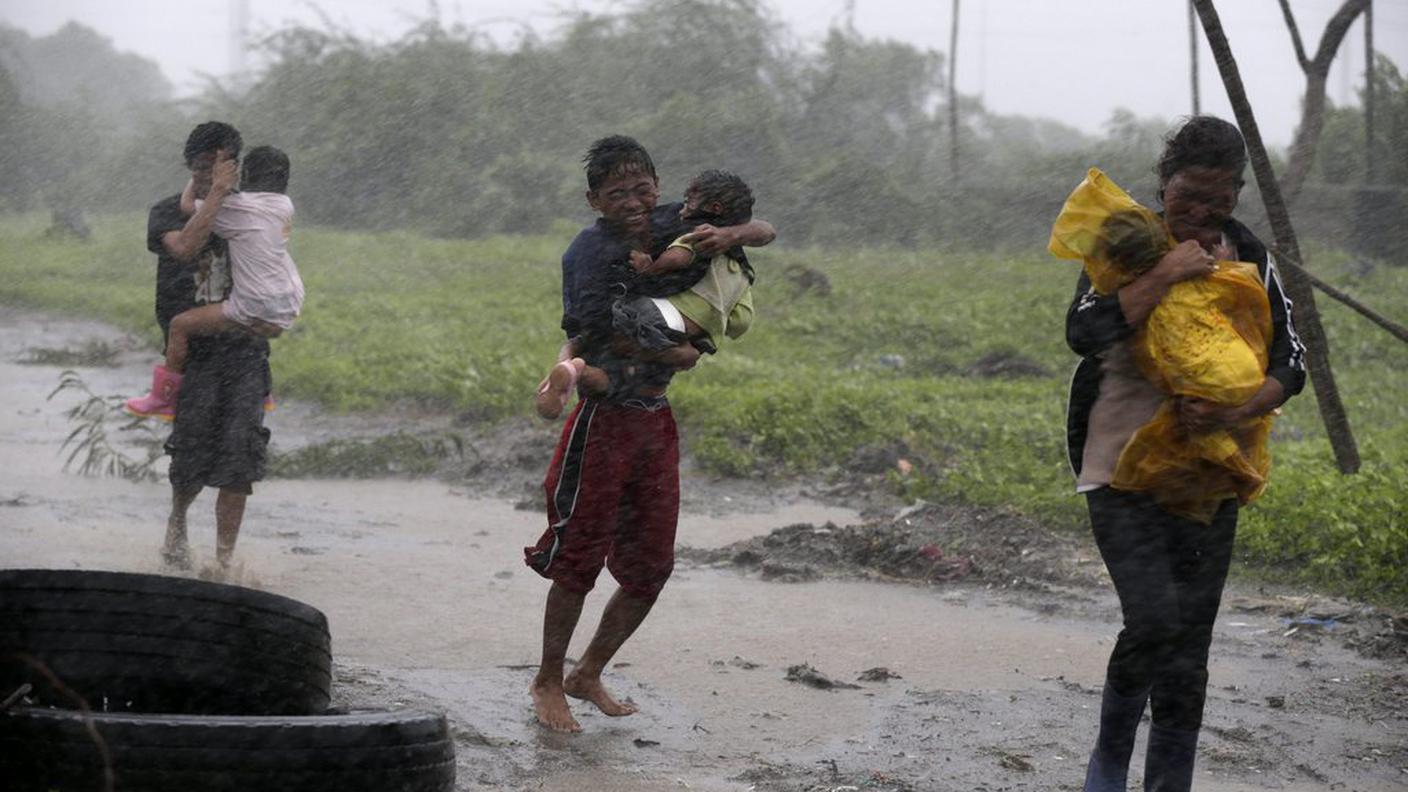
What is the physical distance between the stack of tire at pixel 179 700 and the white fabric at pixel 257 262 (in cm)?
305

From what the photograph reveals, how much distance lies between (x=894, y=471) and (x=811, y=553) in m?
1.98

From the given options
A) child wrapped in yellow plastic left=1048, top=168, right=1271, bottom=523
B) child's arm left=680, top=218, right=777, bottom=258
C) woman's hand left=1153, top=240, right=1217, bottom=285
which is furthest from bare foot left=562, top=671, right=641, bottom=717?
woman's hand left=1153, top=240, right=1217, bottom=285

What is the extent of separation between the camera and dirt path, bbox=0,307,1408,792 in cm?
450

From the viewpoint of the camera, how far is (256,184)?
263 inches

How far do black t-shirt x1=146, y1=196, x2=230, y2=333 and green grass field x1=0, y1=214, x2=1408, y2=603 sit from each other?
413 cm

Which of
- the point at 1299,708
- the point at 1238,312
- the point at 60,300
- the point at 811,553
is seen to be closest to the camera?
the point at 1238,312

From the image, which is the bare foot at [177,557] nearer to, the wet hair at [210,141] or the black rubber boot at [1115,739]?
the wet hair at [210,141]

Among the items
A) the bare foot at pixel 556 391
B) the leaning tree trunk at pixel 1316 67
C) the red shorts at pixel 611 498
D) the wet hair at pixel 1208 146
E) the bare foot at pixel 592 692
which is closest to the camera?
the wet hair at pixel 1208 146

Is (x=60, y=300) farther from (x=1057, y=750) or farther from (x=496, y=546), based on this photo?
(x=1057, y=750)

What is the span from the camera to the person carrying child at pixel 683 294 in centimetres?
445

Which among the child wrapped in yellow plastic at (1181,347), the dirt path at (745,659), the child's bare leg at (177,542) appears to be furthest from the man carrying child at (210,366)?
the child wrapped in yellow plastic at (1181,347)

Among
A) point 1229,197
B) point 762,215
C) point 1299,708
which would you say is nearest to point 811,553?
point 1299,708

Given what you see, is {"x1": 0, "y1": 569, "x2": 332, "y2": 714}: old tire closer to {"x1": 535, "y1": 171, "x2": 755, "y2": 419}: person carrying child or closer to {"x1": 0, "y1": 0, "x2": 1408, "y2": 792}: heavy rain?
{"x1": 0, "y1": 0, "x2": 1408, "y2": 792}: heavy rain

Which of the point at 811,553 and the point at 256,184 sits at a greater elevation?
the point at 256,184
